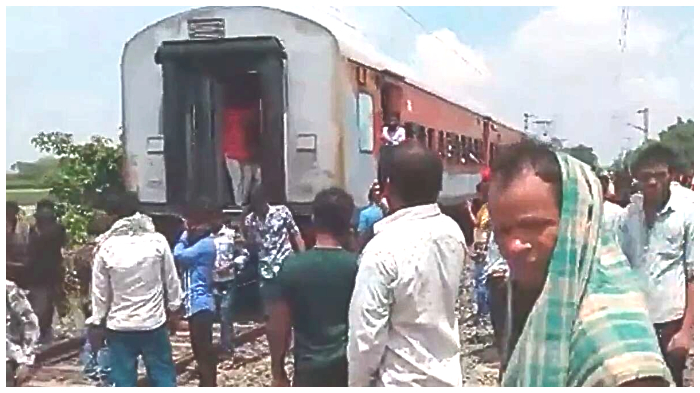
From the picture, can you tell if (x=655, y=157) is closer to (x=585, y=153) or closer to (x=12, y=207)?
(x=585, y=153)

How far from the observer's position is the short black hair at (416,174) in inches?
124

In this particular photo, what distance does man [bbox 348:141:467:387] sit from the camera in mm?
2957

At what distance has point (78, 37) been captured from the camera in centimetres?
353

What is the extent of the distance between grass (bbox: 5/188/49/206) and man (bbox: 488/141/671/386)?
206cm

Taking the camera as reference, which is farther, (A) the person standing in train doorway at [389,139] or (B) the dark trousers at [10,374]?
(B) the dark trousers at [10,374]

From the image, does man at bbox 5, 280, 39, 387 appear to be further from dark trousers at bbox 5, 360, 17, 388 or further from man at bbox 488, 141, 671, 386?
man at bbox 488, 141, 671, 386

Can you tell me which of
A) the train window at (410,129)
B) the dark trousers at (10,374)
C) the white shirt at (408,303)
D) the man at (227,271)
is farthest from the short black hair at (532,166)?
the dark trousers at (10,374)

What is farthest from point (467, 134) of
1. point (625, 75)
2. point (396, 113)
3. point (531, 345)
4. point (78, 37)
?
point (531, 345)

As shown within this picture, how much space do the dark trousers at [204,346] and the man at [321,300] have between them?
299 millimetres

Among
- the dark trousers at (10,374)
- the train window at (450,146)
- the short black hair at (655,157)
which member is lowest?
the dark trousers at (10,374)

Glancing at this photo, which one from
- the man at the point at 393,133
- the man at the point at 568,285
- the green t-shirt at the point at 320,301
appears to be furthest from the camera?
the man at the point at 393,133

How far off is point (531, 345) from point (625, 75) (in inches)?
73.5

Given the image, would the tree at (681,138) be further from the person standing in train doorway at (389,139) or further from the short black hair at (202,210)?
the short black hair at (202,210)

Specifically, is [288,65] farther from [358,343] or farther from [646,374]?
[646,374]
